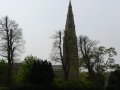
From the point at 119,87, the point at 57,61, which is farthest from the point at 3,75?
the point at 119,87

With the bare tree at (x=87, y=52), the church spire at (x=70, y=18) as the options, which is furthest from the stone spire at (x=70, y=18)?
the bare tree at (x=87, y=52)

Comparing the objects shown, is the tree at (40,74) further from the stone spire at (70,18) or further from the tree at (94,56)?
the stone spire at (70,18)

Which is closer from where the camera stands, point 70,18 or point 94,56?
point 94,56

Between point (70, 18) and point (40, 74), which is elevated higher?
point (70, 18)

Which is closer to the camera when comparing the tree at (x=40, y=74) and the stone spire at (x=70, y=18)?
the tree at (x=40, y=74)

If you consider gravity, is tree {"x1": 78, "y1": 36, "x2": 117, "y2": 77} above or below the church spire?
below

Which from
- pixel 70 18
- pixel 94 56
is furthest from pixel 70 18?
pixel 94 56

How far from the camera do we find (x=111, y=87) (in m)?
68.9

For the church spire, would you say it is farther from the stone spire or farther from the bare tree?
the bare tree

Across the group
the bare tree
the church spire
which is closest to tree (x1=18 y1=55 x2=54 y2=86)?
the bare tree

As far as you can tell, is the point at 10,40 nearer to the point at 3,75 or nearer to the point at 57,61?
the point at 57,61

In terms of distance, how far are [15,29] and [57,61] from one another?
1034 cm

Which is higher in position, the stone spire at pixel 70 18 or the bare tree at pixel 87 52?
the stone spire at pixel 70 18

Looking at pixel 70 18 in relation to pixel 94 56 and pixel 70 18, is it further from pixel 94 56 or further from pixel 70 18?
pixel 94 56
